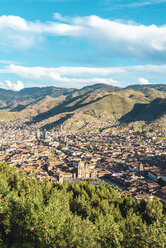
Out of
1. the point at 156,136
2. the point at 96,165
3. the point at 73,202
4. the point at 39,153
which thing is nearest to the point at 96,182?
the point at 96,165

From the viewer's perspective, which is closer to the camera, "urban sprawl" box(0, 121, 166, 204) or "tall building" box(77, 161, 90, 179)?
"urban sprawl" box(0, 121, 166, 204)

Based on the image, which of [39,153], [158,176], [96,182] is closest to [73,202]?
[96,182]

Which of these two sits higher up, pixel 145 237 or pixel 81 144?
pixel 145 237

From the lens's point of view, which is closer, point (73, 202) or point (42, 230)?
point (42, 230)

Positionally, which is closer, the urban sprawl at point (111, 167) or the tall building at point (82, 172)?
the urban sprawl at point (111, 167)

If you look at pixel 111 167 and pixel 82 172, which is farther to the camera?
pixel 111 167

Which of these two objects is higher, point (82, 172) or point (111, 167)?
point (82, 172)

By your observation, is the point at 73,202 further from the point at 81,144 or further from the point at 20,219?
the point at 81,144

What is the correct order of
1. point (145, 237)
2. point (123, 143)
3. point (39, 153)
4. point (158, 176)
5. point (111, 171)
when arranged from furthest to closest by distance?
point (123, 143), point (39, 153), point (111, 171), point (158, 176), point (145, 237)

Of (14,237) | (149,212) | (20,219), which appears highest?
(20,219)

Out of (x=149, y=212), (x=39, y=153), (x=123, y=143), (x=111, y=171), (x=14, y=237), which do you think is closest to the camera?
(x=14, y=237)
